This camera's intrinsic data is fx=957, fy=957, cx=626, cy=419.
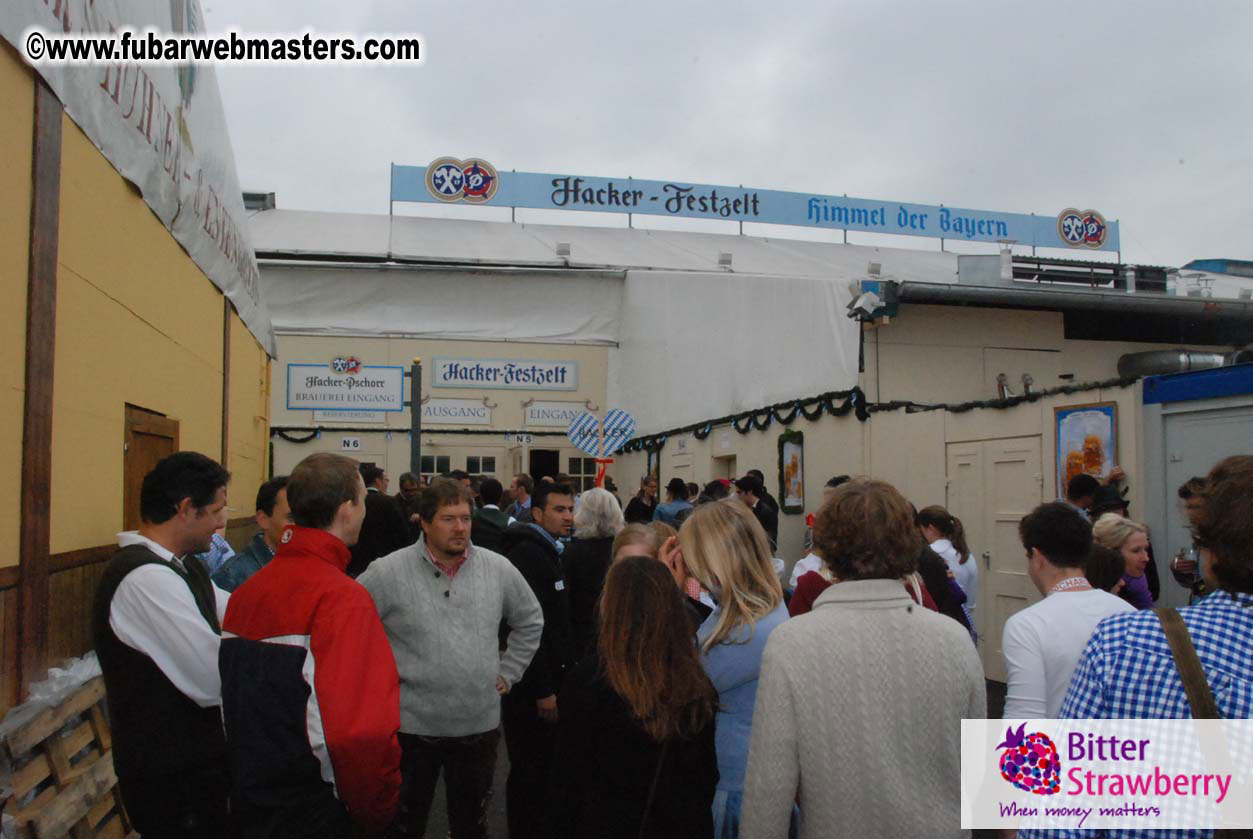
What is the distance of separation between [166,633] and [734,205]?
27.8 metres

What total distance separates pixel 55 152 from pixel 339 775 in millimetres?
2765

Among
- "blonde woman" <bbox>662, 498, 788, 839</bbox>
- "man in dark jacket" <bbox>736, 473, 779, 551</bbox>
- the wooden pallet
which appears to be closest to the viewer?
"blonde woman" <bbox>662, 498, 788, 839</bbox>

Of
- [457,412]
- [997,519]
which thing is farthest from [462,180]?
[997,519]

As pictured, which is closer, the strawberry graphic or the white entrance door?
the strawberry graphic

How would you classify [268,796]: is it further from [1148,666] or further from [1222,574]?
[1222,574]

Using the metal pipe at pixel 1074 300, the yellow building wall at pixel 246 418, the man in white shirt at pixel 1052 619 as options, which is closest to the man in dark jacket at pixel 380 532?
the yellow building wall at pixel 246 418

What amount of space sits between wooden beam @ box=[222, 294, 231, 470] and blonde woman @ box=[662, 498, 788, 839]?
6252 millimetres

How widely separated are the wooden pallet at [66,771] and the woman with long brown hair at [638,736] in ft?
5.70

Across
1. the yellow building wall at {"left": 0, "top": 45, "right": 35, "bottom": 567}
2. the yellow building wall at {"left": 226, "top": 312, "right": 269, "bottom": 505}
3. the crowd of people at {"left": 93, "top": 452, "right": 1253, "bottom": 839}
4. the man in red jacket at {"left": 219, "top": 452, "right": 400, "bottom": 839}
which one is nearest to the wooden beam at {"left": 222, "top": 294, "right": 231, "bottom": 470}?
the yellow building wall at {"left": 226, "top": 312, "right": 269, "bottom": 505}

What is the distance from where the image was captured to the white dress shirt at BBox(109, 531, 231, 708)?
9.13 ft

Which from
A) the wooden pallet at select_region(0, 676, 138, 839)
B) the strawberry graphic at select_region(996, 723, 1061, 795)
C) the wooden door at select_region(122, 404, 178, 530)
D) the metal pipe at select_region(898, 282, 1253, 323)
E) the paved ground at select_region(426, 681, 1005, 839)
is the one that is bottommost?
the paved ground at select_region(426, 681, 1005, 839)

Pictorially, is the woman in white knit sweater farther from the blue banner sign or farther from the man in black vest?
the blue banner sign

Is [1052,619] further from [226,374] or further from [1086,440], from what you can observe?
[226,374]

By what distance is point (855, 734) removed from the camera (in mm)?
2398
